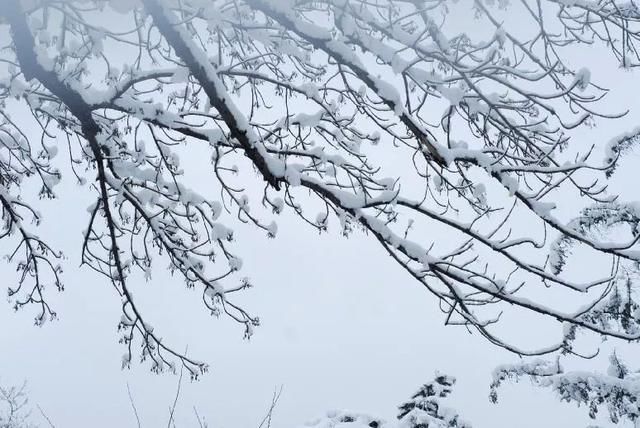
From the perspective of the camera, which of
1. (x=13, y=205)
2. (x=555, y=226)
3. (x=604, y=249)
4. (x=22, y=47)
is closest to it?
(x=604, y=249)

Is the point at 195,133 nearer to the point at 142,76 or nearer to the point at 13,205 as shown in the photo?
the point at 142,76

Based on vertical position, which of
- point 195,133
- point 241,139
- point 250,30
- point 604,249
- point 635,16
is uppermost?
point 635,16

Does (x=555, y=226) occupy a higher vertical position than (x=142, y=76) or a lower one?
lower

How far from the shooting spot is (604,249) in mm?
2438

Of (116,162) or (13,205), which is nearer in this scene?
(116,162)

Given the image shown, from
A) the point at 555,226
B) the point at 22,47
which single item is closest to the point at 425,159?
the point at 555,226

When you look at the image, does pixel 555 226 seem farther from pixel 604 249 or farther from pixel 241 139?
pixel 241 139

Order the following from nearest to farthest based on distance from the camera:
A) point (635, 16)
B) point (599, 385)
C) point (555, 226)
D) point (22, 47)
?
point (555, 226) < point (22, 47) < point (635, 16) < point (599, 385)

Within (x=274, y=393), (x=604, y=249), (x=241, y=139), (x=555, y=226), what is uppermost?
(x=241, y=139)

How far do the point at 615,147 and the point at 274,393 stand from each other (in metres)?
2.49

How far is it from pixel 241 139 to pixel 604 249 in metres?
1.78

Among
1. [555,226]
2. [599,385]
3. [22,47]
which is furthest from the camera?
[599,385]

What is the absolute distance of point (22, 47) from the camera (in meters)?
2.83

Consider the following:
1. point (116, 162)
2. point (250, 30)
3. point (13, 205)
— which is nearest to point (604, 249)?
point (250, 30)
